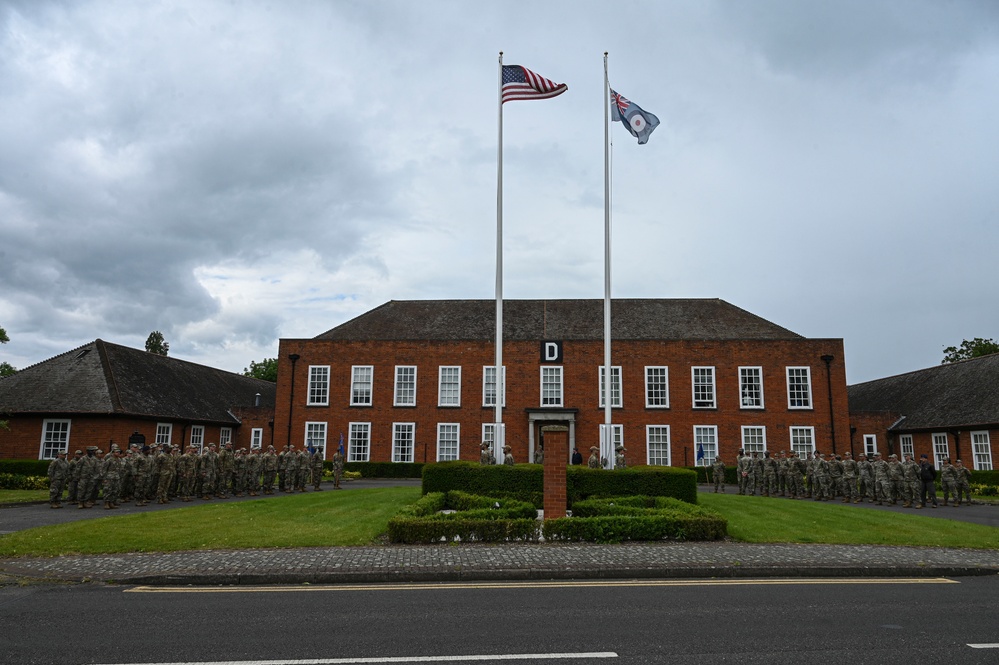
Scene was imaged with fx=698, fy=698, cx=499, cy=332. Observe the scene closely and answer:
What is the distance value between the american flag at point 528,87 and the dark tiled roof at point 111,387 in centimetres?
Answer: 2278

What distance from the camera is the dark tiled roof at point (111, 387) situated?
3093 centimetres

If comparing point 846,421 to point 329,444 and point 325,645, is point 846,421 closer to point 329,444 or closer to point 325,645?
point 329,444

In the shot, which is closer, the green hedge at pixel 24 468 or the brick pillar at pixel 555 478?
the brick pillar at pixel 555 478

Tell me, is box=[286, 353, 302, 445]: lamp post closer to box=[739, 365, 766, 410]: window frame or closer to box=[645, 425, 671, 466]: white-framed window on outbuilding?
box=[645, 425, 671, 466]: white-framed window on outbuilding

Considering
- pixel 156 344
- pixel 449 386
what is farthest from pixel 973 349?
pixel 156 344

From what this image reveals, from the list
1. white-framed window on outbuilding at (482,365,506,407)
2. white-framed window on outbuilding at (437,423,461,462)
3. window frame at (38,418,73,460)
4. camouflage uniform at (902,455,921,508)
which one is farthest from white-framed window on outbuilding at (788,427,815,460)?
window frame at (38,418,73,460)

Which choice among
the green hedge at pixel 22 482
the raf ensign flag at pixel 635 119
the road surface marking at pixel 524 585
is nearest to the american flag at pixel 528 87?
the raf ensign flag at pixel 635 119

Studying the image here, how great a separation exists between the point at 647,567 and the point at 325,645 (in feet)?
17.7

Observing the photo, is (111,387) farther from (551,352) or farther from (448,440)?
(551,352)

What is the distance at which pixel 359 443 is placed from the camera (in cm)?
3475

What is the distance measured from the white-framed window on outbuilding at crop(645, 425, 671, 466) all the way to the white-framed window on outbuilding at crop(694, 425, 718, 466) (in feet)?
4.43

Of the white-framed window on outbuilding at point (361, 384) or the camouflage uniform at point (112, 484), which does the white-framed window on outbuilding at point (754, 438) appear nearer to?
the white-framed window on outbuilding at point (361, 384)

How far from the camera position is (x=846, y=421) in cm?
3347

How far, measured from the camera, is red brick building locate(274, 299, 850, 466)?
3372 centimetres
